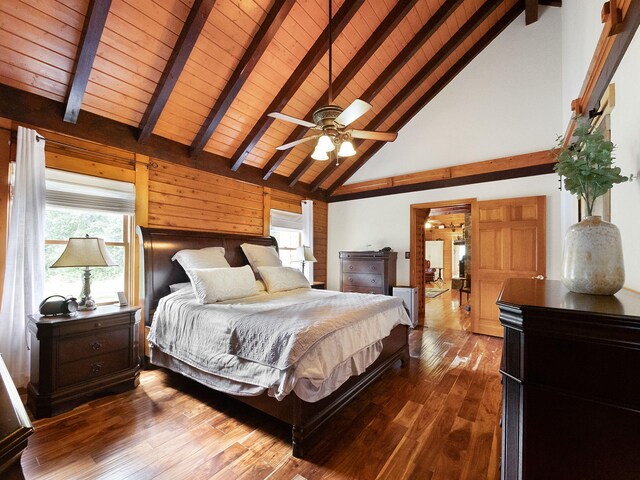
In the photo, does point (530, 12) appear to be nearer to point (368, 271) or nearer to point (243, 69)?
point (243, 69)

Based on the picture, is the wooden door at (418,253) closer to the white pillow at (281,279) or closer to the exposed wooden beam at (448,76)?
the exposed wooden beam at (448,76)

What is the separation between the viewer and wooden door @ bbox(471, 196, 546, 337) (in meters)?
3.94

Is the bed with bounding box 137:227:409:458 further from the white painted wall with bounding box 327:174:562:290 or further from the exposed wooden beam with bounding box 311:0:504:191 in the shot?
the exposed wooden beam with bounding box 311:0:504:191

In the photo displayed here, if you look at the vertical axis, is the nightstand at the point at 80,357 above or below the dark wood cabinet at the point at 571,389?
below

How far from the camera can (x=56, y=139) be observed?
108 inches

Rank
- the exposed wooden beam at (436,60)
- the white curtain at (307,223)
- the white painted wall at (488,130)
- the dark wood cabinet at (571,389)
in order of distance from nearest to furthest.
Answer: the dark wood cabinet at (571,389)
the exposed wooden beam at (436,60)
the white painted wall at (488,130)
the white curtain at (307,223)

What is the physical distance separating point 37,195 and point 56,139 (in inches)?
24.6

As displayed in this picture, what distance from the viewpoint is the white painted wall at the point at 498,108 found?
4.03 metres

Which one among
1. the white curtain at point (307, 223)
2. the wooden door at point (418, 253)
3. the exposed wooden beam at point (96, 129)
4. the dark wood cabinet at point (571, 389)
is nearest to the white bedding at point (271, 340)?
the dark wood cabinet at point (571, 389)

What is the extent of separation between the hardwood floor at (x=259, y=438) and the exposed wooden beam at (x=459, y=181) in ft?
9.91

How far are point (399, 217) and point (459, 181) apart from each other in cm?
118

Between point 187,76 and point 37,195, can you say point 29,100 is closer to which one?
point 37,195

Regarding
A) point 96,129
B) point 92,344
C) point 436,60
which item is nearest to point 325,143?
Answer: point 96,129

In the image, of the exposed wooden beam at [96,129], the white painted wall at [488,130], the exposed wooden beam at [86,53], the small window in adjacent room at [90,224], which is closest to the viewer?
the exposed wooden beam at [86,53]
